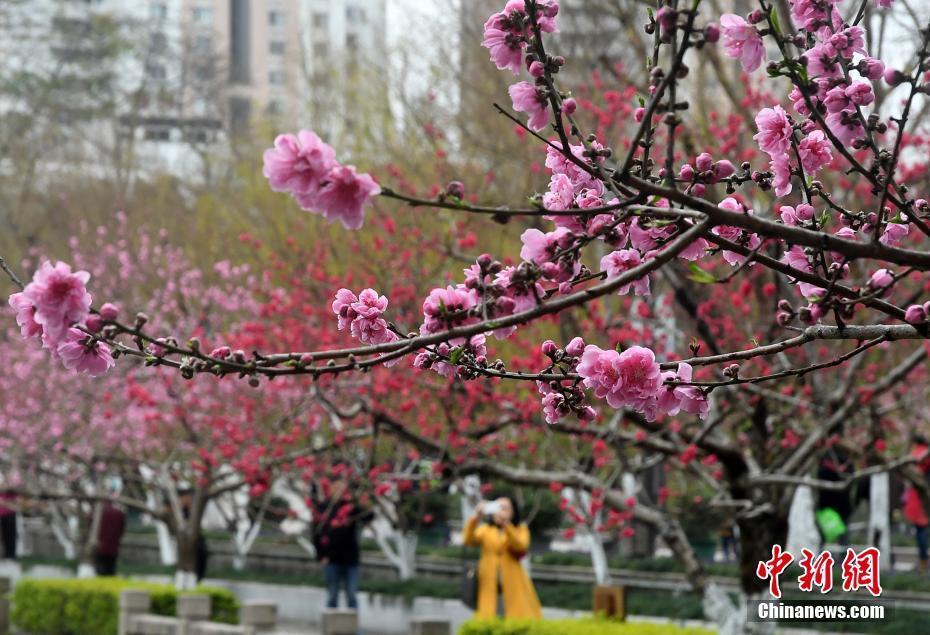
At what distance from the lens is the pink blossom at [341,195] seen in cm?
287

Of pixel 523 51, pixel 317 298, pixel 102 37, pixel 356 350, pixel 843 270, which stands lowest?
pixel 356 350

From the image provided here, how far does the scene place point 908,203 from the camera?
380 centimetres

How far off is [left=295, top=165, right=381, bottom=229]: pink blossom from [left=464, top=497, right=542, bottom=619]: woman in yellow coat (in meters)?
9.25

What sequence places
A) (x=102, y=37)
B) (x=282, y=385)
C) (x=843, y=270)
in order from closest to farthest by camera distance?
(x=843, y=270) < (x=282, y=385) < (x=102, y=37)

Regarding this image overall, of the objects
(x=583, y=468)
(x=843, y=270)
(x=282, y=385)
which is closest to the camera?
(x=843, y=270)

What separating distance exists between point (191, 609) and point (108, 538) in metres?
6.67

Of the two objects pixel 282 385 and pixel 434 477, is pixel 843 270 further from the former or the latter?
pixel 282 385

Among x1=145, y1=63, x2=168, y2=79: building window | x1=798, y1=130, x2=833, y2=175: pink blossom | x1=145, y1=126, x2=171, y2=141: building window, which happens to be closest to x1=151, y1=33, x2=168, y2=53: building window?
x1=145, y1=63, x2=168, y2=79: building window

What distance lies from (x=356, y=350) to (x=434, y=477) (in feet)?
23.9

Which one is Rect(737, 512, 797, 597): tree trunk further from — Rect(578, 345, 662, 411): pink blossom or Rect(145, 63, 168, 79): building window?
Rect(145, 63, 168, 79): building window

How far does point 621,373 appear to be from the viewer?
3.68 metres

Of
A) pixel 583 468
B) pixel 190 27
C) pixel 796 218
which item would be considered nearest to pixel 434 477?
pixel 583 468

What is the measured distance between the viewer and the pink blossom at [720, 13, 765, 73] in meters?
3.51

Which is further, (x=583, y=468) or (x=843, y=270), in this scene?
(x=583, y=468)
